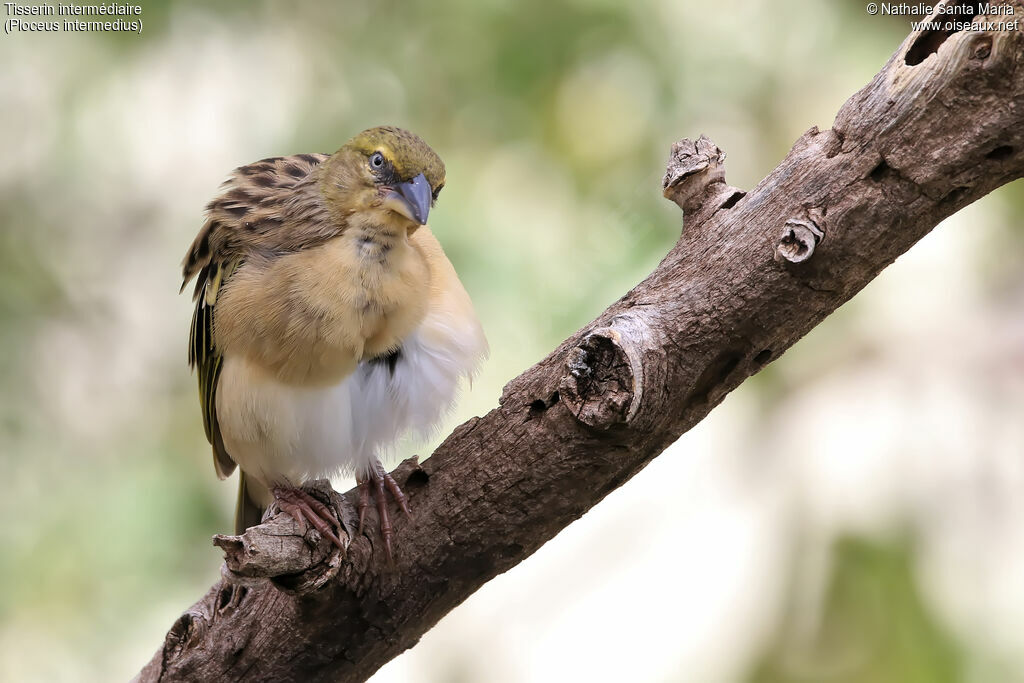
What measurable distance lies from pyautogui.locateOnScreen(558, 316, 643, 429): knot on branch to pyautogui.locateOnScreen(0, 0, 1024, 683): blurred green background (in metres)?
1.75

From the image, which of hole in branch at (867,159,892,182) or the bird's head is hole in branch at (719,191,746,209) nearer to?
hole in branch at (867,159,892,182)

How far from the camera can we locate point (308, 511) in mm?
2654

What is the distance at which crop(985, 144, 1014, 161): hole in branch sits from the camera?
2133 mm

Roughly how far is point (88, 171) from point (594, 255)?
2196 millimetres

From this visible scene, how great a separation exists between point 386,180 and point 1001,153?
1.59m

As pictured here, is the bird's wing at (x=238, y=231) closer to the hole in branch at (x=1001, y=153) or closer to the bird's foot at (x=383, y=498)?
the bird's foot at (x=383, y=498)

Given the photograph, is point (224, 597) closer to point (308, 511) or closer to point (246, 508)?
point (308, 511)

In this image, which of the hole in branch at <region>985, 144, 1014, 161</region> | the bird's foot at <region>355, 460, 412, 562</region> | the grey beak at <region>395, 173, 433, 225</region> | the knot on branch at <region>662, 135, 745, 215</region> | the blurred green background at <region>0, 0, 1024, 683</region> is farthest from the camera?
the blurred green background at <region>0, 0, 1024, 683</region>

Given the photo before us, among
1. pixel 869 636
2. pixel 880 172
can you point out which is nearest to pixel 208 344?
pixel 880 172

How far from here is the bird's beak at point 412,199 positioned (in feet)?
9.60

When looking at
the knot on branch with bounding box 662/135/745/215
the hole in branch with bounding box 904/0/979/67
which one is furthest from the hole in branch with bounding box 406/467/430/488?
the hole in branch with bounding box 904/0/979/67

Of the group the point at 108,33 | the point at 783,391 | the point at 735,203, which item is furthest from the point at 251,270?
the point at 783,391

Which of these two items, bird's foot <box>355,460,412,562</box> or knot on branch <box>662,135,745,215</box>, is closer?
knot on branch <box>662,135,745,215</box>

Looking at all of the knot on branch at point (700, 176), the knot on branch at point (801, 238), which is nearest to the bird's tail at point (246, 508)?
the knot on branch at point (700, 176)
